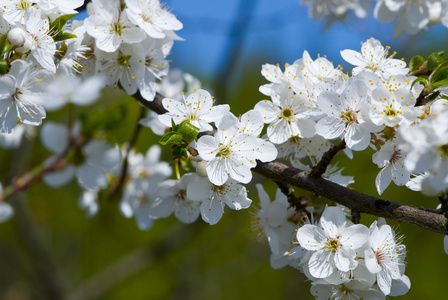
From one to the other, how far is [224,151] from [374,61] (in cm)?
56

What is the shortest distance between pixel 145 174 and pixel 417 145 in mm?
1419

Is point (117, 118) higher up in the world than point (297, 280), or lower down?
higher up

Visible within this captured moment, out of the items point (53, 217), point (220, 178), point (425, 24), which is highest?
point (425, 24)

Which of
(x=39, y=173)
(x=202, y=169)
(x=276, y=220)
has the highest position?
(x=202, y=169)

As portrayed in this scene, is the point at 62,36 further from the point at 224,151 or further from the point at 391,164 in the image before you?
the point at 391,164

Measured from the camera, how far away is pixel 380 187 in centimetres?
125

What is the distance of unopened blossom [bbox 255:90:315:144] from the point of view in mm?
1312

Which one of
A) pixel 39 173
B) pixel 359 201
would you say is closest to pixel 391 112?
pixel 359 201

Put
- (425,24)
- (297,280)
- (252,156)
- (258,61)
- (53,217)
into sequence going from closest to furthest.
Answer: (252,156) < (425,24) < (297,280) < (53,217) < (258,61)

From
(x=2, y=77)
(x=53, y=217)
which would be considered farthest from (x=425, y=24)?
(x=53, y=217)

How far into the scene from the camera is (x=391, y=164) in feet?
4.01

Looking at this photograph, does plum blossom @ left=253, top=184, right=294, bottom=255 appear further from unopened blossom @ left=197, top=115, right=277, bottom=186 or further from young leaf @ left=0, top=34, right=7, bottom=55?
young leaf @ left=0, top=34, right=7, bottom=55

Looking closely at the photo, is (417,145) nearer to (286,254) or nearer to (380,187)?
(380,187)

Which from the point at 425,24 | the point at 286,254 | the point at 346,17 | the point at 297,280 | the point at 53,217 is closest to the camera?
the point at 286,254
